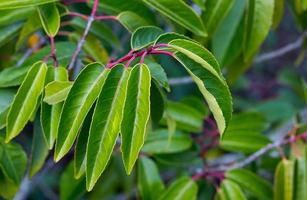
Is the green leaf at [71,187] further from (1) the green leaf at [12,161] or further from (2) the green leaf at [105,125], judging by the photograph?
(2) the green leaf at [105,125]

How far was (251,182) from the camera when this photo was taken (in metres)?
1.37

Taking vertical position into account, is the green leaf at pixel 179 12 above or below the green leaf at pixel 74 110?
above

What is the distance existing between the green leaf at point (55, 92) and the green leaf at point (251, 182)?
23.0 inches

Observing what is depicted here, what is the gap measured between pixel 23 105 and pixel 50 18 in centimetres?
19

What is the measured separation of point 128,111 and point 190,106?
2.42 feet

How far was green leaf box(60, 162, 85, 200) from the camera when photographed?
139cm

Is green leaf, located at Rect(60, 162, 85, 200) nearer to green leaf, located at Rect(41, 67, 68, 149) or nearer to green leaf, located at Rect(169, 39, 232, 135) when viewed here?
green leaf, located at Rect(41, 67, 68, 149)

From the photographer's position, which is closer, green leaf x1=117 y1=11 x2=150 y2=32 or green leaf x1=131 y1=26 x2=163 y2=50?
green leaf x1=131 y1=26 x2=163 y2=50

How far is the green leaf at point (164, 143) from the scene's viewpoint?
1.45m

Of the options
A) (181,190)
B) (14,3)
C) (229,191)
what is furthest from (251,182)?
(14,3)

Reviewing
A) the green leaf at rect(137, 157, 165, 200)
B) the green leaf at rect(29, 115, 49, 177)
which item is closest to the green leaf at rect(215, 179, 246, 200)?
the green leaf at rect(137, 157, 165, 200)

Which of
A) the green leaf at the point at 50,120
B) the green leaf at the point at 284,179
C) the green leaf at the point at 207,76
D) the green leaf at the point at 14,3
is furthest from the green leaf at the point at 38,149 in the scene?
the green leaf at the point at 284,179

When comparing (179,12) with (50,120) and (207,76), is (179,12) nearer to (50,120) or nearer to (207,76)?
(207,76)

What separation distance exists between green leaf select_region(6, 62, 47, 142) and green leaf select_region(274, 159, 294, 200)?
633 mm
